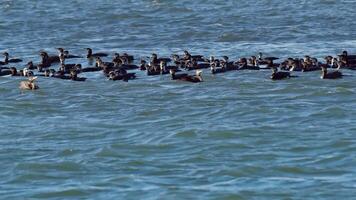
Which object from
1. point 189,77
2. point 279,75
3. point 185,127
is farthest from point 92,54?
point 185,127

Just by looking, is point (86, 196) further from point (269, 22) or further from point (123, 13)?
point (123, 13)

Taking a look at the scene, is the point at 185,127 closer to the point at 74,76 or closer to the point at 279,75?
the point at 279,75

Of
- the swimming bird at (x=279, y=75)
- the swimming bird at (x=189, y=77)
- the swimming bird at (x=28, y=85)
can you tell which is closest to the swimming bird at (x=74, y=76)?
the swimming bird at (x=28, y=85)

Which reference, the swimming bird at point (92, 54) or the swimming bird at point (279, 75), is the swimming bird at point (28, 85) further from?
the swimming bird at point (279, 75)

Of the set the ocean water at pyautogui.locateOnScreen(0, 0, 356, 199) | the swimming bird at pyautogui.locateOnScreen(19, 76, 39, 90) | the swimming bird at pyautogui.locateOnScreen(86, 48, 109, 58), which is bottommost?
the ocean water at pyautogui.locateOnScreen(0, 0, 356, 199)

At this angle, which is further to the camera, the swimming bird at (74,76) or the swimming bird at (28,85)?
the swimming bird at (74,76)

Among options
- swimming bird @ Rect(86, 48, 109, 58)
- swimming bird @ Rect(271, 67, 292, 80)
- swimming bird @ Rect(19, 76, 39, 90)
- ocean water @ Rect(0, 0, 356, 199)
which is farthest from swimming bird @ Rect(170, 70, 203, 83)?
swimming bird @ Rect(86, 48, 109, 58)

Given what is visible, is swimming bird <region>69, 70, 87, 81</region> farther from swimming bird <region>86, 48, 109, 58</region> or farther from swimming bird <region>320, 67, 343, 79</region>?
swimming bird <region>320, 67, 343, 79</region>

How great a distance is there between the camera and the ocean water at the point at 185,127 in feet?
64.8

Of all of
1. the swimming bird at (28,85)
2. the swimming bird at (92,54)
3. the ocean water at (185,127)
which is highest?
the swimming bird at (92,54)

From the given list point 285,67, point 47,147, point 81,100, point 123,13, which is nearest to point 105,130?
point 47,147

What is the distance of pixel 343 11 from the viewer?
45.2 meters

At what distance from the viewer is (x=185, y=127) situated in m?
24.2

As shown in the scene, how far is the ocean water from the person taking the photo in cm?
1977
